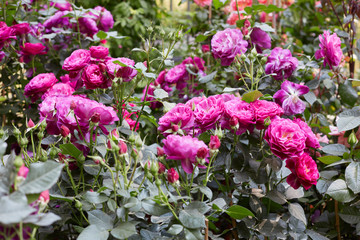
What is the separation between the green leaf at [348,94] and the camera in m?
1.45

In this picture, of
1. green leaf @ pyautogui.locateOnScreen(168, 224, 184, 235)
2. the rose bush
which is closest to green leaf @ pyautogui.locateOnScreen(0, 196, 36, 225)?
the rose bush

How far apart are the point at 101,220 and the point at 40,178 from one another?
226 mm

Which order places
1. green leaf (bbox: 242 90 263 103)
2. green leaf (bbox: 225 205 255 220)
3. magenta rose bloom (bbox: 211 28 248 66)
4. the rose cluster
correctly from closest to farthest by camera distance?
green leaf (bbox: 225 205 255 220) → green leaf (bbox: 242 90 263 103) → magenta rose bloom (bbox: 211 28 248 66) → the rose cluster

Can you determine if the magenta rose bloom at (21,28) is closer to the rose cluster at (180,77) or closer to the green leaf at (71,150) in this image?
the rose cluster at (180,77)

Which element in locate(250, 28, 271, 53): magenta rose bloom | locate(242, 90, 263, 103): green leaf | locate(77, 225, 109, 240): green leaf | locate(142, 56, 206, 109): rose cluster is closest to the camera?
locate(77, 225, 109, 240): green leaf

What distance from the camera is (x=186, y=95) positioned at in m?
1.62

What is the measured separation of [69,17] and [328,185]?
3.90ft

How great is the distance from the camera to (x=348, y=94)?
4.81 feet

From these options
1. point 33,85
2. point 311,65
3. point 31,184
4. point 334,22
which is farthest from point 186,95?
point 334,22

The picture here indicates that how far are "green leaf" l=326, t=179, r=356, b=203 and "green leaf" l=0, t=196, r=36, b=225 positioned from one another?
0.82 m

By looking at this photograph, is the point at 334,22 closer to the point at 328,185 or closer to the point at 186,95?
the point at 186,95

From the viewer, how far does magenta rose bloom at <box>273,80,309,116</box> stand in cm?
110

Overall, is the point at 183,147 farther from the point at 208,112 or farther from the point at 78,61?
the point at 78,61

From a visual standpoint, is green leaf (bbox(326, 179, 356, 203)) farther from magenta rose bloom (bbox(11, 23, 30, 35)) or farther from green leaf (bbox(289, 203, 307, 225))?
magenta rose bloom (bbox(11, 23, 30, 35))
